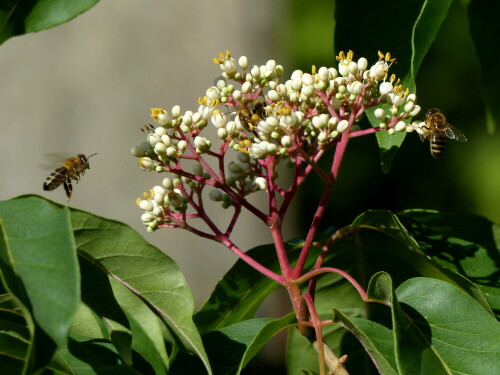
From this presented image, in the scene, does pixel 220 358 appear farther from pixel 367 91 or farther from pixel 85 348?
pixel 367 91

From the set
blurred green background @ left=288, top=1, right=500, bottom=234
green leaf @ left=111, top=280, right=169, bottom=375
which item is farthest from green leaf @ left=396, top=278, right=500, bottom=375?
blurred green background @ left=288, top=1, right=500, bottom=234

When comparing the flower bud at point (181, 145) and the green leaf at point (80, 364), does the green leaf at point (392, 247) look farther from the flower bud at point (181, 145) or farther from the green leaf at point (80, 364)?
the green leaf at point (80, 364)

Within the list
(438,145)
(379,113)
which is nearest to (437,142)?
(438,145)

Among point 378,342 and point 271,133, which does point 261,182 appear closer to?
point 271,133

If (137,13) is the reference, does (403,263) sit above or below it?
below

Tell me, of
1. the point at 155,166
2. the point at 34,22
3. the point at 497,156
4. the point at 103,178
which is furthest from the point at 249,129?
the point at 497,156

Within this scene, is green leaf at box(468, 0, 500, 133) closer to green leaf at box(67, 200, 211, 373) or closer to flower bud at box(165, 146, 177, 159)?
flower bud at box(165, 146, 177, 159)
